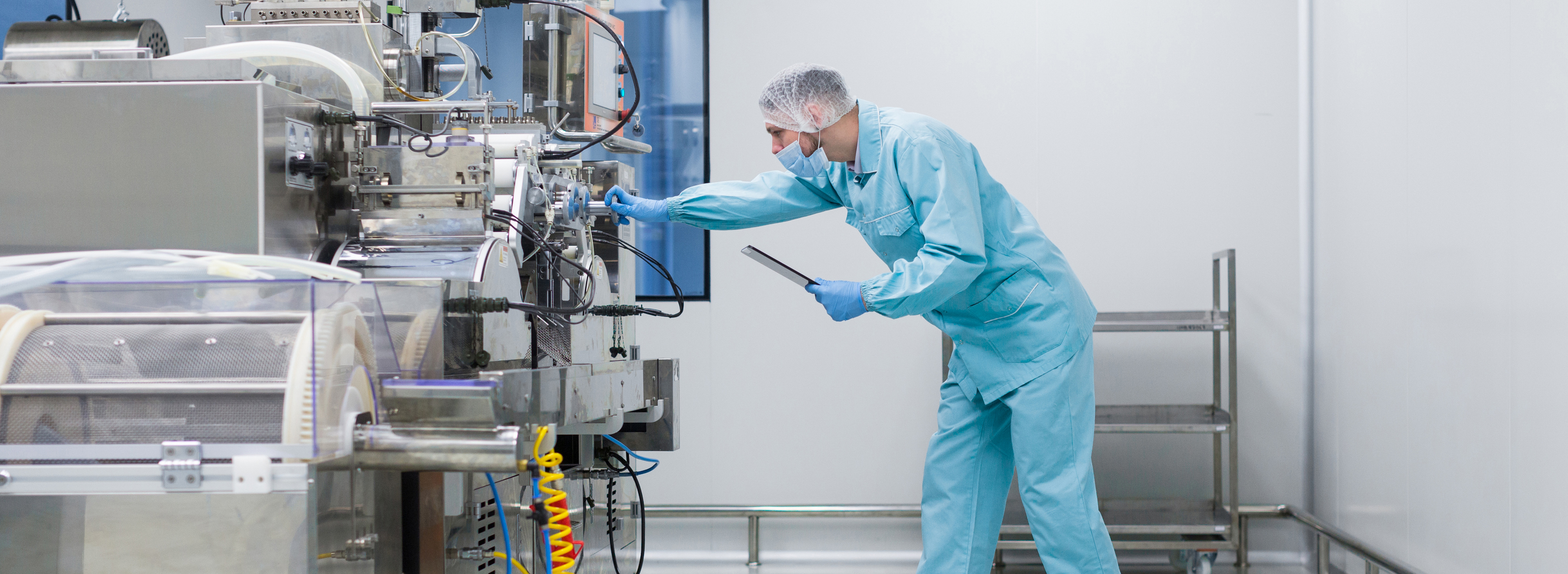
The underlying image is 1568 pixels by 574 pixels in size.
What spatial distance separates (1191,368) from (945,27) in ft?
4.23

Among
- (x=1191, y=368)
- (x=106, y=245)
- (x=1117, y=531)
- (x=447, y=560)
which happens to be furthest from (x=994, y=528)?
(x=106, y=245)

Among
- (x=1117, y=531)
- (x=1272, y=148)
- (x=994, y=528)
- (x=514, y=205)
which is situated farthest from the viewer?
(x=1272, y=148)

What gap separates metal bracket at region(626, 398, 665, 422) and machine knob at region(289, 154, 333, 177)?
88 cm

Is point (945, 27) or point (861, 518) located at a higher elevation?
point (945, 27)

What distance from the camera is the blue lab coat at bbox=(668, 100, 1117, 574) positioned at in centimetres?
181

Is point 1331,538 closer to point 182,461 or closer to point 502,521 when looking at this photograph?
point 502,521

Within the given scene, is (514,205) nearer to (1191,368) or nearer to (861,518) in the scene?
(861,518)

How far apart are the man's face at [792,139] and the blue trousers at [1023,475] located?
57 cm

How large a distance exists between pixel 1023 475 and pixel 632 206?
36.6 inches

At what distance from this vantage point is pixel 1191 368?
307 centimetres

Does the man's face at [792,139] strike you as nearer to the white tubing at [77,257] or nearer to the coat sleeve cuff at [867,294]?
the coat sleeve cuff at [867,294]

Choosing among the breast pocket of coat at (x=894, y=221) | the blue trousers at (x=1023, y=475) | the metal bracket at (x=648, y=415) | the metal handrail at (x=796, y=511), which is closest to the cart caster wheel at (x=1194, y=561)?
the metal handrail at (x=796, y=511)

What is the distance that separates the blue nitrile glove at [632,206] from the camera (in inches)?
79.7

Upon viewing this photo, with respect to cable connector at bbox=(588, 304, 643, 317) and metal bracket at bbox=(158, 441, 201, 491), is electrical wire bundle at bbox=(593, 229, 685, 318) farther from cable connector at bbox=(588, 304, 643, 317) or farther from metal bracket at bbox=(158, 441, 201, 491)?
metal bracket at bbox=(158, 441, 201, 491)
